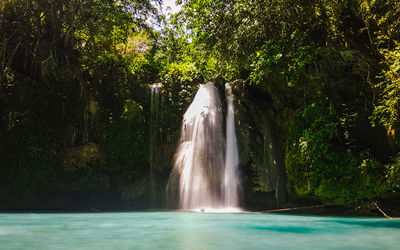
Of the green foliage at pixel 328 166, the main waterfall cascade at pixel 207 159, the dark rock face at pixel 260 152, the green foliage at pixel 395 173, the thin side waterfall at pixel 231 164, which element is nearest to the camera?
the green foliage at pixel 395 173

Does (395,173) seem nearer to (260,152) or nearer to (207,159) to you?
(260,152)

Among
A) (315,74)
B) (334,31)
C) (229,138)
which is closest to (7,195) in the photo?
(229,138)

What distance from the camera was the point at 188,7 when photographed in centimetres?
1212

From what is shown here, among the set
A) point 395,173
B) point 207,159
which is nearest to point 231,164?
point 207,159

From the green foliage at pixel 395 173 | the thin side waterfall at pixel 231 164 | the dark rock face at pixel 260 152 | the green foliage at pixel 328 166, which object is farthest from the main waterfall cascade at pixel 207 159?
the green foliage at pixel 395 173

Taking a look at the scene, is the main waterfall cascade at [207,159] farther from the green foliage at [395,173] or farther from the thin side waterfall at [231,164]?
the green foliage at [395,173]

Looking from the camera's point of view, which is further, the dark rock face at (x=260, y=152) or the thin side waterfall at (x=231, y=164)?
the thin side waterfall at (x=231, y=164)

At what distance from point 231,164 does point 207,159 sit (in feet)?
3.11

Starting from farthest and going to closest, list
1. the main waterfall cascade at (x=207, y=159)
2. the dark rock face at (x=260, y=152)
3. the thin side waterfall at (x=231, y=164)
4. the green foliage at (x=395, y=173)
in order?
the main waterfall cascade at (x=207, y=159), the thin side waterfall at (x=231, y=164), the dark rock face at (x=260, y=152), the green foliage at (x=395, y=173)

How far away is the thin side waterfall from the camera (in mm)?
11070

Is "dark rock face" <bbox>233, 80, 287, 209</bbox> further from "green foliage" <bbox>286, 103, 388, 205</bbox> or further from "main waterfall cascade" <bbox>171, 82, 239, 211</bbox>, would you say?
"green foliage" <bbox>286, 103, 388, 205</bbox>

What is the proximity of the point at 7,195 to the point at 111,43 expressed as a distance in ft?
24.3

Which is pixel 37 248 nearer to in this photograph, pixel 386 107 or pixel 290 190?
pixel 386 107

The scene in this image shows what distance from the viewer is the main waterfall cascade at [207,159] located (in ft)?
36.7
